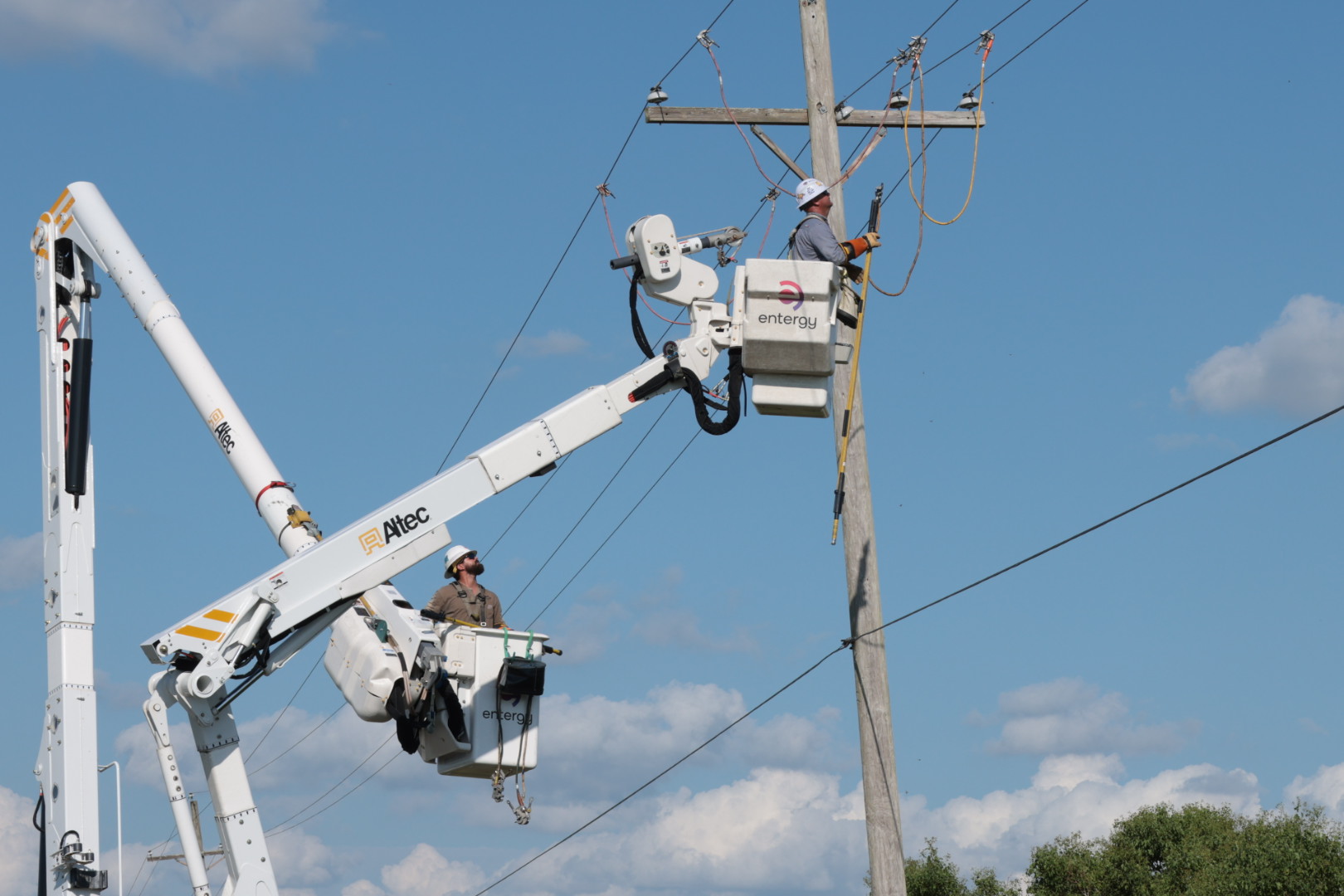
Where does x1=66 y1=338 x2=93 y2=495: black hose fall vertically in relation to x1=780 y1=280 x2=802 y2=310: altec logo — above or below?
above

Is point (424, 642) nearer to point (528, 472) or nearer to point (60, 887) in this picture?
point (528, 472)

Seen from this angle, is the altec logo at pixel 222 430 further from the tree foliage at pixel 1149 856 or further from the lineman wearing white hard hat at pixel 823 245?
the tree foliage at pixel 1149 856

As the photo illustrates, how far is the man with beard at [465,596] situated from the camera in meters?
12.3

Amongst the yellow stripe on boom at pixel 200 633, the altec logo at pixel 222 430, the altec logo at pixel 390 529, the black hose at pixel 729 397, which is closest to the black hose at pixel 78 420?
the altec logo at pixel 222 430

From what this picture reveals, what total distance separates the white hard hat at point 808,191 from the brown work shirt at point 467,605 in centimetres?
383

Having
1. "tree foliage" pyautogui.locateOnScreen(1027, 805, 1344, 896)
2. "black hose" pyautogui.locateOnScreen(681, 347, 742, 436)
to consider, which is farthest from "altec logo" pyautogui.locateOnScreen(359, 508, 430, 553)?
"tree foliage" pyautogui.locateOnScreen(1027, 805, 1344, 896)

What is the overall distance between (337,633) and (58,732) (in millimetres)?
2173

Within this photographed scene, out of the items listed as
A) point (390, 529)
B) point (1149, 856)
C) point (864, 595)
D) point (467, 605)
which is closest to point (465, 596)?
point (467, 605)

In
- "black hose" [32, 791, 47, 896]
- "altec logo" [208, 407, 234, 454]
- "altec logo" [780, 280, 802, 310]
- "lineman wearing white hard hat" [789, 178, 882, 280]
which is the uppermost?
"altec logo" [208, 407, 234, 454]

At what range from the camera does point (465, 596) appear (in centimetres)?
1237

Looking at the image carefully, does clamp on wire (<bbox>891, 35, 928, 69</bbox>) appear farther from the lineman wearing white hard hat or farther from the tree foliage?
Result: the tree foliage

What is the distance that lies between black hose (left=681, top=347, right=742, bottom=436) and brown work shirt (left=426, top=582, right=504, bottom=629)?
7.56 ft

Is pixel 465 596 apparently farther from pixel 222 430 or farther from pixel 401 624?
Answer: pixel 222 430

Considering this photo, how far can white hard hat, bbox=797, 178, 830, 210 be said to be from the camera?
12.1 m
